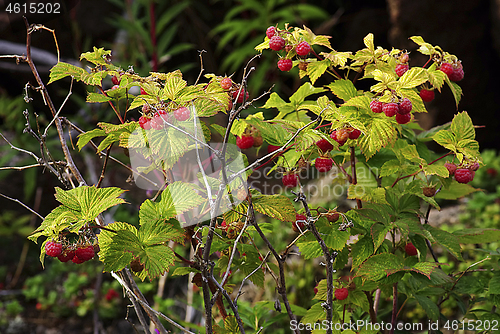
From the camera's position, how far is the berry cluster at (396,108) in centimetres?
72

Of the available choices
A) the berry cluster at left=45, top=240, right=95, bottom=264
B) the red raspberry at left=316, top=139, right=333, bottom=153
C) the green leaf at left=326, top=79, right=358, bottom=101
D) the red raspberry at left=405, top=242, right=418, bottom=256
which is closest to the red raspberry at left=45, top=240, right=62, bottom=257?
the berry cluster at left=45, top=240, right=95, bottom=264

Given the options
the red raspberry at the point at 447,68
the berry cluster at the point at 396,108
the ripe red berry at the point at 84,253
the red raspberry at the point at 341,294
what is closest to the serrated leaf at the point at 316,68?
the berry cluster at the point at 396,108

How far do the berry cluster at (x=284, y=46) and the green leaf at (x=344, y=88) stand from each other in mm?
97

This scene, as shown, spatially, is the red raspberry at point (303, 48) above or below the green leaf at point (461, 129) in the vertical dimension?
above

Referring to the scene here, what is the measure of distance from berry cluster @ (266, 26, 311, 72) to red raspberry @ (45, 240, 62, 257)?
578 mm

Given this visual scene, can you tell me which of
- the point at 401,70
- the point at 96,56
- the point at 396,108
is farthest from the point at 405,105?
the point at 96,56

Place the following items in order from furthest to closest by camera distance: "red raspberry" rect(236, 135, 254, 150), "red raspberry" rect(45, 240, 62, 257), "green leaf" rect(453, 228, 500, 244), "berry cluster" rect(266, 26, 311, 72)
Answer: "green leaf" rect(453, 228, 500, 244), "berry cluster" rect(266, 26, 311, 72), "red raspberry" rect(236, 135, 254, 150), "red raspberry" rect(45, 240, 62, 257)

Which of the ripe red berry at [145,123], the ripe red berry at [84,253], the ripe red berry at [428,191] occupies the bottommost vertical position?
the ripe red berry at [428,191]

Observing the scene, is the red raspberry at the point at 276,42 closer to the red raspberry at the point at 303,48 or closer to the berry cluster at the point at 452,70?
the red raspberry at the point at 303,48

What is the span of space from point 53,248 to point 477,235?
100 centimetres

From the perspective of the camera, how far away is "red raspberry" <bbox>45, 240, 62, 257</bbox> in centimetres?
62

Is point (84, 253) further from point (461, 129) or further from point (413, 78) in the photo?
point (461, 129)

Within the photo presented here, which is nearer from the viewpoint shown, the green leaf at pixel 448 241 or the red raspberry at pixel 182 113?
the red raspberry at pixel 182 113

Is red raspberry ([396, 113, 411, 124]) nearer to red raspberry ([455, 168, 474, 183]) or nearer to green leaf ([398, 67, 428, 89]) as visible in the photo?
green leaf ([398, 67, 428, 89])
